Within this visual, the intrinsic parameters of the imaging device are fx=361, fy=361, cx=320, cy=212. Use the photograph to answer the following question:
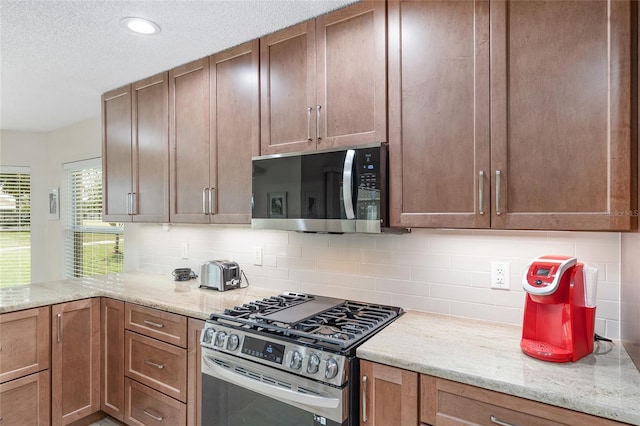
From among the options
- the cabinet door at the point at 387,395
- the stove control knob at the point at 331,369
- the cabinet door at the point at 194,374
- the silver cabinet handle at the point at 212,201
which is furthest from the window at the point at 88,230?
the cabinet door at the point at 387,395

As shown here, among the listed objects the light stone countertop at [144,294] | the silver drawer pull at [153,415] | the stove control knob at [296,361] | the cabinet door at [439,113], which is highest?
the cabinet door at [439,113]

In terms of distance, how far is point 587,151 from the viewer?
49.2 inches

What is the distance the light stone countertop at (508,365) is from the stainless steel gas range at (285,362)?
0.12 m

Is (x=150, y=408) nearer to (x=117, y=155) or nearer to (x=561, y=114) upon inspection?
(x=117, y=155)

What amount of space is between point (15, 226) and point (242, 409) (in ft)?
14.4

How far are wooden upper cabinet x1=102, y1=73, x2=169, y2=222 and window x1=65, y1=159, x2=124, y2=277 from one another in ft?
2.88

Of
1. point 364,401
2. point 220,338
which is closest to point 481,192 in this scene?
point 364,401

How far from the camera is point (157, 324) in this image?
2.08m

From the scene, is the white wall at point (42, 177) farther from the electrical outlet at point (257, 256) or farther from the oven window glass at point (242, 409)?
the oven window glass at point (242, 409)

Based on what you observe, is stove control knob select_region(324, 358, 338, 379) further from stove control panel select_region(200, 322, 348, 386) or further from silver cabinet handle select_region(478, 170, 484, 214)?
silver cabinet handle select_region(478, 170, 484, 214)

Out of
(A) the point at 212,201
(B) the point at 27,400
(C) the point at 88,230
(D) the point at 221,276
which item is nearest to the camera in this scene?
(B) the point at 27,400

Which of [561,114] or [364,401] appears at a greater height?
[561,114]

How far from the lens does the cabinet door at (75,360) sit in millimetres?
2238

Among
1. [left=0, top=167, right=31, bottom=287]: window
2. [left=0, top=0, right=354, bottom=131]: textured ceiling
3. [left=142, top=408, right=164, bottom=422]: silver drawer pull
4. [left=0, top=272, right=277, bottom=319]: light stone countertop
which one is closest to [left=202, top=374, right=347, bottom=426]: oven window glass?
[left=0, top=272, right=277, bottom=319]: light stone countertop
